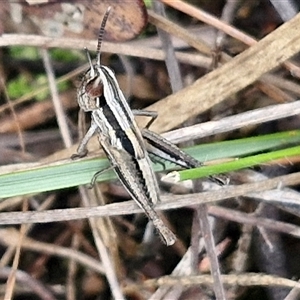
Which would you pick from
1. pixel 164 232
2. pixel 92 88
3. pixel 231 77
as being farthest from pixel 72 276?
pixel 231 77

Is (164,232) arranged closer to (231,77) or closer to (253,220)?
(253,220)

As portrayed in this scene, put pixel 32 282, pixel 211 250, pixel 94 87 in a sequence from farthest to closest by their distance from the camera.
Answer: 1. pixel 32 282
2. pixel 211 250
3. pixel 94 87

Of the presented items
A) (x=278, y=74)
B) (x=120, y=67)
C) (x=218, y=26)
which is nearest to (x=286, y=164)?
(x=278, y=74)

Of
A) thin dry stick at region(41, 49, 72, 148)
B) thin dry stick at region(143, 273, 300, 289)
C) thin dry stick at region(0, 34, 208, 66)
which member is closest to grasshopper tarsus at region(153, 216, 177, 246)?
thin dry stick at region(143, 273, 300, 289)

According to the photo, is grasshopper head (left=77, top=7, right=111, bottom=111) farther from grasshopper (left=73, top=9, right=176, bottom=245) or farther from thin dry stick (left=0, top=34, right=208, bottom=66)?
thin dry stick (left=0, top=34, right=208, bottom=66)

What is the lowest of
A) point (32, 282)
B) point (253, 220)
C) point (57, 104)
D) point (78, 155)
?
point (253, 220)

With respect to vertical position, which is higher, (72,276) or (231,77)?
(231,77)

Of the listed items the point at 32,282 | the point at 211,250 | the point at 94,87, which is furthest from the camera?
the point at 32,282

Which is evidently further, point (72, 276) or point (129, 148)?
point (72, 276)

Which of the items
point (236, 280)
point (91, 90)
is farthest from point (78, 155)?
point (236, 280)

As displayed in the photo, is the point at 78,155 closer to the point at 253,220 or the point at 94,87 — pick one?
the point at 94,87
